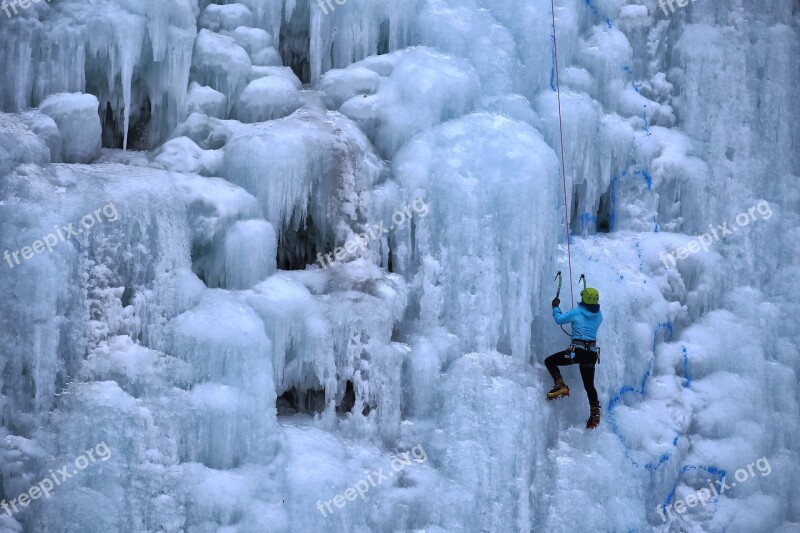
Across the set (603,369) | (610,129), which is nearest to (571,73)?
(610,129)

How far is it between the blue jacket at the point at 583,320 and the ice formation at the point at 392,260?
0.30m

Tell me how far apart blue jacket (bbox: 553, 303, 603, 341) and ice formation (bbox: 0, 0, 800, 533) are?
0.30 meters

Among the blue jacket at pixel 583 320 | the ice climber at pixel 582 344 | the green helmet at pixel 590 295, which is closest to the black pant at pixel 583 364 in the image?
the ice climber at pixel 582 344

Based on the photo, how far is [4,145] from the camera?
20.0ft

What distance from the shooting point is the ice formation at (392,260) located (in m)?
6.05

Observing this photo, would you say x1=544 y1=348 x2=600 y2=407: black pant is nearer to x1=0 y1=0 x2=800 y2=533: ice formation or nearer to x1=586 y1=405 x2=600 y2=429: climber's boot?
x1=586 y1=405 x2=600 y2=429: climber's boot

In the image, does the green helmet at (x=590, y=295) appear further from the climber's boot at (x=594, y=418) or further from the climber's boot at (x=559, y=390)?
the climber's boot at (x=594, y=418)

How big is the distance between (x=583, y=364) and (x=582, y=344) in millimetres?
142

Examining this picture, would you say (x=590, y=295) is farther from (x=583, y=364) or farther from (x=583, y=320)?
(x=583, y=364)

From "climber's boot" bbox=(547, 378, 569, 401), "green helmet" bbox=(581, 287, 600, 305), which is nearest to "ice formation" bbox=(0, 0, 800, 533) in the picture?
"climber's boot" bbox=(547, 378, 569, 401)

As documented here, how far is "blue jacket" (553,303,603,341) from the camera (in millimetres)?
6957

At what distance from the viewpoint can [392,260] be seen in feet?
23.9

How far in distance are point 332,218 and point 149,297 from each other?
4.66 ft

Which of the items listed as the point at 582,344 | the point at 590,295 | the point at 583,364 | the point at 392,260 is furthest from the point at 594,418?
the point at 392,260
